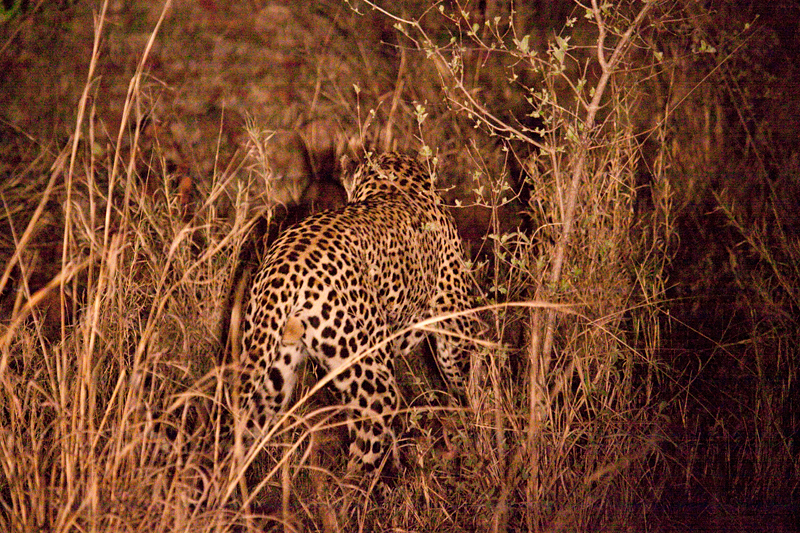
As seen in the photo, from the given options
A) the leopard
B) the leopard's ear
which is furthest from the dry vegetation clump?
the leopard's ear

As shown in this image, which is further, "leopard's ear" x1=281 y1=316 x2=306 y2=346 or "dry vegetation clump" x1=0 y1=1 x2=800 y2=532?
"leopard's ear" x1=281 y1=316 x2=306 y2=346

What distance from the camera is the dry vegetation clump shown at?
255cm

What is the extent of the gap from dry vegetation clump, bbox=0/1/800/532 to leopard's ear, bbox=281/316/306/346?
0.90ft

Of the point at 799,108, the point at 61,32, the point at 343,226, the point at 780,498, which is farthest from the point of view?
the point at 61,32

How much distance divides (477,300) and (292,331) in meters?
1.01

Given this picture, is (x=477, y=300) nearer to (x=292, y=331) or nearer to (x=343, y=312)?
(x=343, y=312)

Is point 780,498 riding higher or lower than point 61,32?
lower

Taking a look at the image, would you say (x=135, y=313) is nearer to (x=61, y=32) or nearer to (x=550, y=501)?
(x=550, y=501)

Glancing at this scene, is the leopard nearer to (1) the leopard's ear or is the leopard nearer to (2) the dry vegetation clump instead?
(1) the leopard's ear

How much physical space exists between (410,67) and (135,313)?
308cm

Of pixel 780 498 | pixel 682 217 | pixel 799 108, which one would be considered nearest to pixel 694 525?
pixel 780 498

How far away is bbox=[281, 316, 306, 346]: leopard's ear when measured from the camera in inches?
129

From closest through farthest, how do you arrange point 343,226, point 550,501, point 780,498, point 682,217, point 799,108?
1. point 550,501
2. point 780,498
3. point 343,226
4. point 682,217
5. point 799,108

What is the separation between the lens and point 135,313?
408 centimetres
